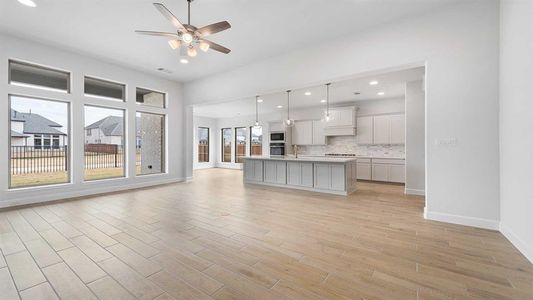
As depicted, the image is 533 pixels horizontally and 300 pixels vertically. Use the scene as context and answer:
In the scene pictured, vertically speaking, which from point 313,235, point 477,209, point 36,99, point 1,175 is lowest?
Result: point 313,235

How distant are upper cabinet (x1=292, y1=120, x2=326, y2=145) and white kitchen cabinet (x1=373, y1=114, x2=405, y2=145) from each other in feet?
6.10

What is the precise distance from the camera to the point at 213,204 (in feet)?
13.7

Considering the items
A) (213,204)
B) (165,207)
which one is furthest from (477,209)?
(165,207)

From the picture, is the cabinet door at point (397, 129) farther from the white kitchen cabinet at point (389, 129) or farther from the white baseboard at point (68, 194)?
the white baseboard at point (68, 194)

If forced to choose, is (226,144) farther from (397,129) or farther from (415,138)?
(415,138)

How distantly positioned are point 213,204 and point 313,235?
2.22 m

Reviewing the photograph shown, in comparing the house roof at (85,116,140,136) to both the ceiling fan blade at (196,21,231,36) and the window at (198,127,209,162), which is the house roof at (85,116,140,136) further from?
the window at (198,127,209,162)

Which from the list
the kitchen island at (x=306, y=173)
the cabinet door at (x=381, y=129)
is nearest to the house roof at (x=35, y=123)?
the kitchen island at (x=306, y=173)

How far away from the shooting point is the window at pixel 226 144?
11.7m

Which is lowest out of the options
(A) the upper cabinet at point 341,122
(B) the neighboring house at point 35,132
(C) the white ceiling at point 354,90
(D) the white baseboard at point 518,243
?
(D) the white baseboard at point 518,243

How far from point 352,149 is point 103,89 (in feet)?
25.8

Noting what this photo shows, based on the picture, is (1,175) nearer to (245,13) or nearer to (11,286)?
(11,286)

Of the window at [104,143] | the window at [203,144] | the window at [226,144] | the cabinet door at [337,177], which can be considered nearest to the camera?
the cabinet door at [337,177]

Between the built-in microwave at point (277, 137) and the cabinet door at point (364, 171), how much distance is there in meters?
3.16
